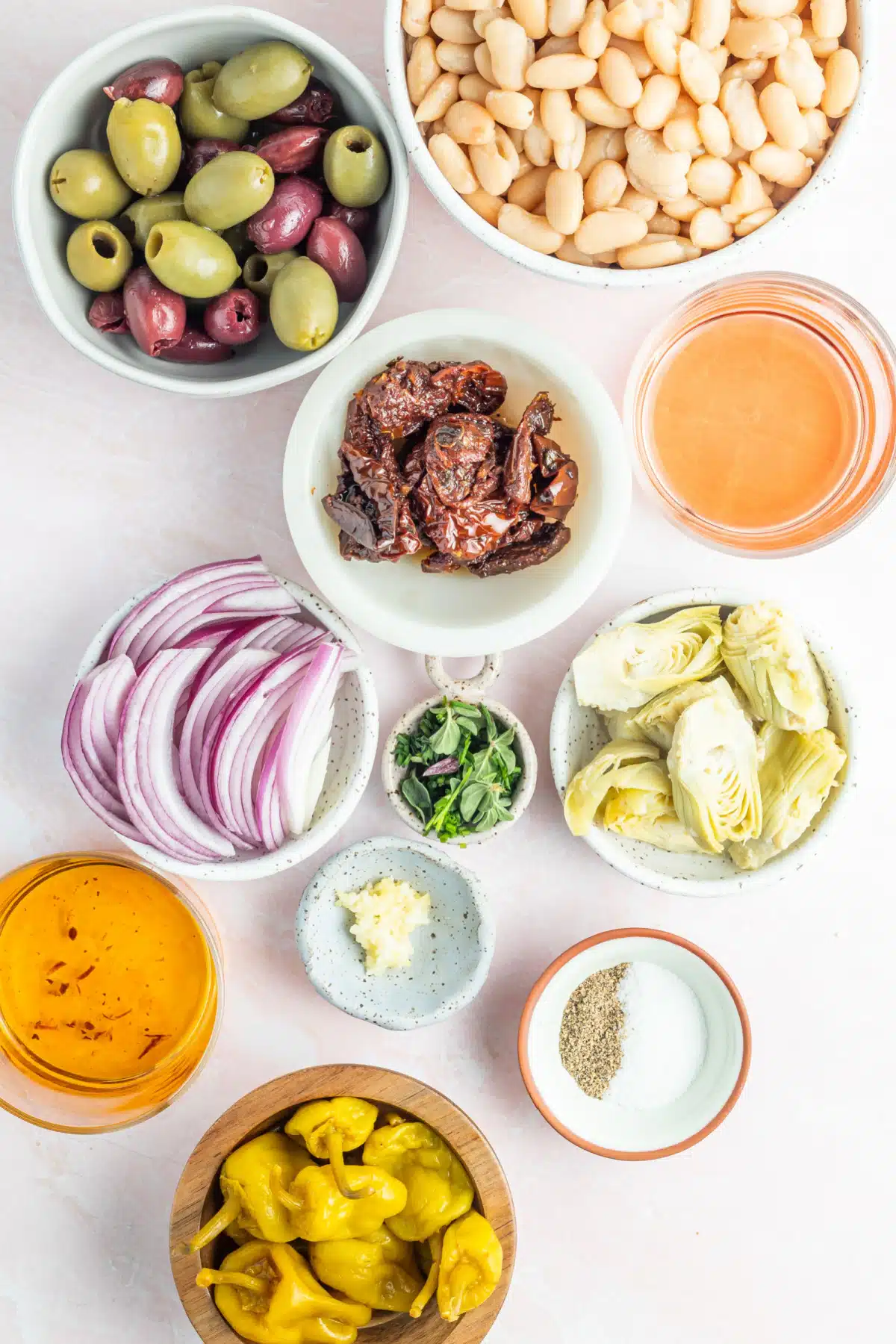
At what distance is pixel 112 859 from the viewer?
149 centimetres

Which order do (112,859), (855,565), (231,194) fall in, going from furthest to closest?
(855,565), (112,859), (231,194)

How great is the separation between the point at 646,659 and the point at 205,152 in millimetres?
846

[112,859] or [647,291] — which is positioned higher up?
Answer: [647,291]

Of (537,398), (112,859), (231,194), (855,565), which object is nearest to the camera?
(231,194)

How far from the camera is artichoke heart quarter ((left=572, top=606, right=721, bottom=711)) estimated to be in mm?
1448

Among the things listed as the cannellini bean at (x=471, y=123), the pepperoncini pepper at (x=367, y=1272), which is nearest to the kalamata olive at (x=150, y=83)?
the cannellini bean at (x=471, y=123)

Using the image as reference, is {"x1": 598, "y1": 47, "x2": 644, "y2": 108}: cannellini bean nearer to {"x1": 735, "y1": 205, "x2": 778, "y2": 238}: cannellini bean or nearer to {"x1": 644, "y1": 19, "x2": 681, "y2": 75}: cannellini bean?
{"x1": 644, "y1": 19, "x2": 681, "y2": 75}: cannellini bean

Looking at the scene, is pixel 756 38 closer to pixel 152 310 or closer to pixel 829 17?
pixel 829 17

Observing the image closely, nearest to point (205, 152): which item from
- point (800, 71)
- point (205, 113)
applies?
point (205, 113)

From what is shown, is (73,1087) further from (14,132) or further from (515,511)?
(14,132)

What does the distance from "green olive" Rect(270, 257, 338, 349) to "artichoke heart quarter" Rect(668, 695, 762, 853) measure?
0.68 metres

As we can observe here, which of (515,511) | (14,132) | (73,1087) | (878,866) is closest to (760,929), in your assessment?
(878,866)

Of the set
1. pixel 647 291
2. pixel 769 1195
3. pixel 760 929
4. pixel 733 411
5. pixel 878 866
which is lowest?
pixel 769 1195

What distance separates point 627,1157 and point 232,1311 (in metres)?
0.57
